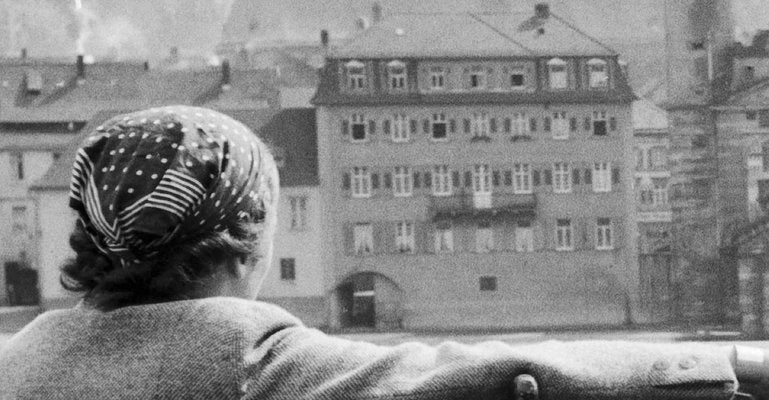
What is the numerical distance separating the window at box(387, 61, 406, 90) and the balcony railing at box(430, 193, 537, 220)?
23.0 inches

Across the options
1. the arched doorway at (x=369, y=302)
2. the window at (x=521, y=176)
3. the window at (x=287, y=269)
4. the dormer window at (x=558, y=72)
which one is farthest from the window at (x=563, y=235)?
the window at (x=287, y=269)

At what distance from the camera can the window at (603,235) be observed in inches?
288

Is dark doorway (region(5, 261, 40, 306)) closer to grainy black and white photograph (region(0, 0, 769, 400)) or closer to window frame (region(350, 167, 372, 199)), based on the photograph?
grainy black and white photograph (region(0, 0, 769, 400))

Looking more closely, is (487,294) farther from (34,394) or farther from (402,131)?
(34,394)

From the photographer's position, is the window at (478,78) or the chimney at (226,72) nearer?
the chimney at (226,72)

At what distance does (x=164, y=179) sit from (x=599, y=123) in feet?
21.3

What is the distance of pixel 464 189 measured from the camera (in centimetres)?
747

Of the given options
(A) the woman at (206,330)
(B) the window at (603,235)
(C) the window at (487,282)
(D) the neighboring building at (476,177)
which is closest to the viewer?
(A) the woman at (206,330)

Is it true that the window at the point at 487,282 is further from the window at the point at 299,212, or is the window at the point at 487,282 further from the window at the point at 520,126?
the window at the point at 299,212

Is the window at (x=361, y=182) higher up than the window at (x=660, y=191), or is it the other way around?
the window at (x=361, y=182)

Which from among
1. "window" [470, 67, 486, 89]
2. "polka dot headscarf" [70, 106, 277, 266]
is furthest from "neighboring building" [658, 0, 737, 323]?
"polka dot headscarf" [70, 106, 277, 266]

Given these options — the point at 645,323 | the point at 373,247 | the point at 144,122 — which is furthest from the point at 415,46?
the point at 144,122

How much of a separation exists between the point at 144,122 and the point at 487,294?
6627mm

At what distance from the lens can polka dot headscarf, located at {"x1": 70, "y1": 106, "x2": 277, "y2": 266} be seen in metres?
0.96
